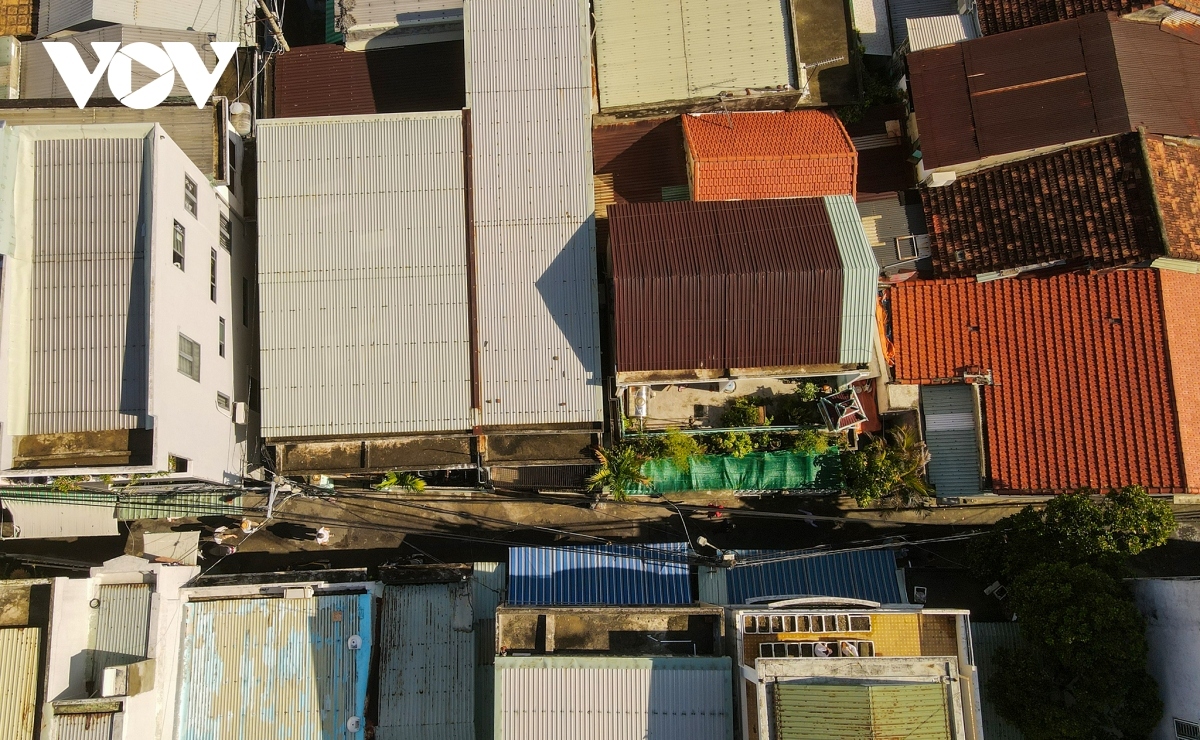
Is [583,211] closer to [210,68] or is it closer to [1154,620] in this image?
[210,68]

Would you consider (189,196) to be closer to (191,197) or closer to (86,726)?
(191,197)

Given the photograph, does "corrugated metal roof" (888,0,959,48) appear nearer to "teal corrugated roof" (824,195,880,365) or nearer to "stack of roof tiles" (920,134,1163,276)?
"stack of roof tiles" (920,134,1163,276)

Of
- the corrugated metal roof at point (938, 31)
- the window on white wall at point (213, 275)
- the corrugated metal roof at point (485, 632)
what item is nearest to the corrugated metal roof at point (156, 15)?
the window on white wall at point (213, 275)

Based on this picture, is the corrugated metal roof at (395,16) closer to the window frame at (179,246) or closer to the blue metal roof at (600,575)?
Result: the window frame at (179,246)

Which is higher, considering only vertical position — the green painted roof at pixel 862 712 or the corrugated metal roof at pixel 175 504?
the corrugated metal roof at pixel 175 504

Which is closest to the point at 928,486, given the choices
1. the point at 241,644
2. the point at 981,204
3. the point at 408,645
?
the point at 981,204

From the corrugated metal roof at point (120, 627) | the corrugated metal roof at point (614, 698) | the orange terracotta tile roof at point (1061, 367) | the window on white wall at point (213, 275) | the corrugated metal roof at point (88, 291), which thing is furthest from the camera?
the orange terracotta tile roof at point (1061, 367)

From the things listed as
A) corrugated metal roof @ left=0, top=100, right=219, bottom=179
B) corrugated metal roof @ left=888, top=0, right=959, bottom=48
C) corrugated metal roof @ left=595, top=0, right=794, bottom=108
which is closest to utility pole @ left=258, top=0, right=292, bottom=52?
corrugated metal roof @ left=0, top=100, right=219, bottom=179
